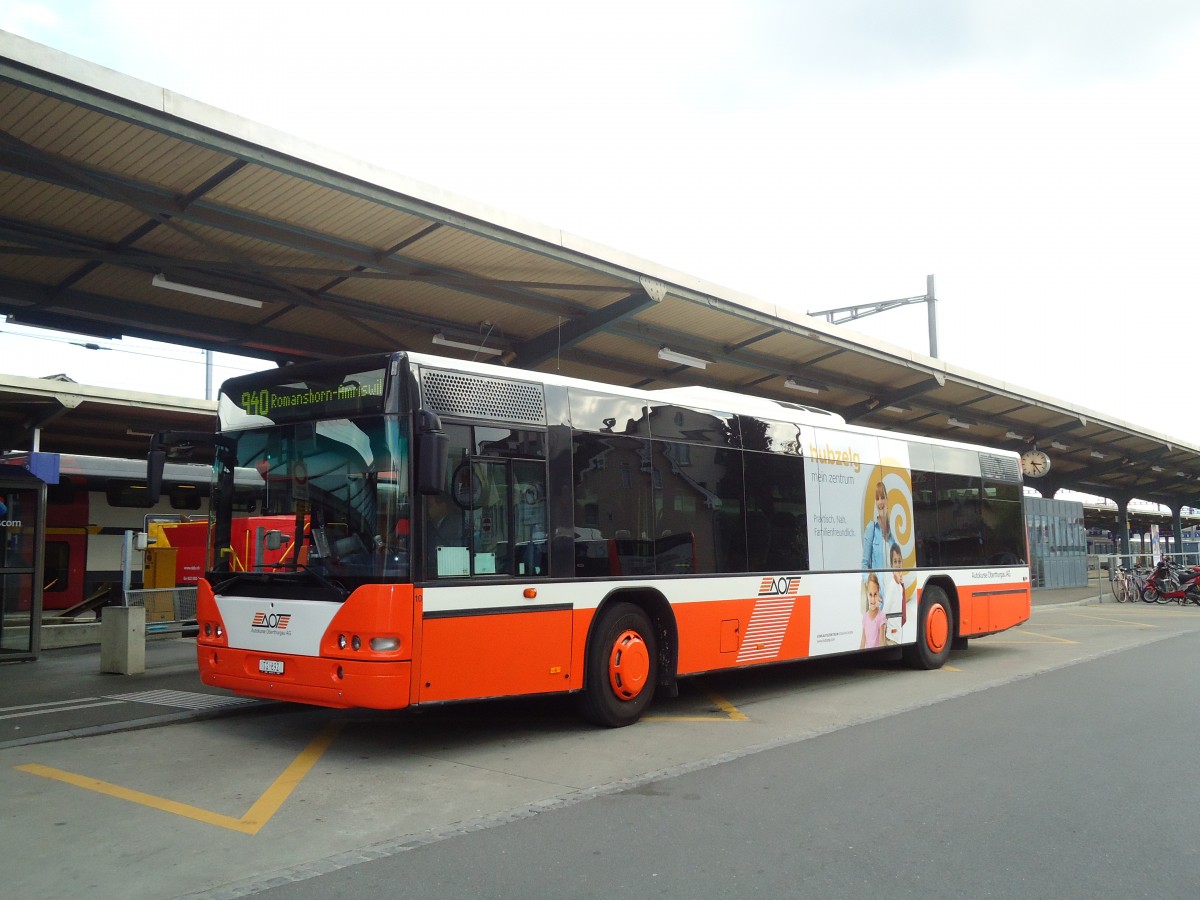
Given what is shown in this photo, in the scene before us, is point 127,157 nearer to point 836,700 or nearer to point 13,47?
point 13,47

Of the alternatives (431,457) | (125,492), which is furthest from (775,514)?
(125,492)

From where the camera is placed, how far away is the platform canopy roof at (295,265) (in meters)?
8.36

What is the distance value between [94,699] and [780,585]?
23.2ft

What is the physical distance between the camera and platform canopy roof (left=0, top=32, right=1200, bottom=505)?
8359mm

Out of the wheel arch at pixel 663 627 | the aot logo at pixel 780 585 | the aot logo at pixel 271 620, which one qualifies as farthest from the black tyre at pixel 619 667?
the aot logo at pixel 271 620

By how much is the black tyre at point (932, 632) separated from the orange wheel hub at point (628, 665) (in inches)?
215

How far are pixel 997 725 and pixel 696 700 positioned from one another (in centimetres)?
309

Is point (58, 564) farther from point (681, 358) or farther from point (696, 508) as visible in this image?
point (696, 508)

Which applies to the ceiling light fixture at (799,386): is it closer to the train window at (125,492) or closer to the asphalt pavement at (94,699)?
the asphalt pavement at (94,699)

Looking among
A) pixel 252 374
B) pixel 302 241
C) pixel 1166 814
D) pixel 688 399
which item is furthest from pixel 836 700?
pixel 302 241

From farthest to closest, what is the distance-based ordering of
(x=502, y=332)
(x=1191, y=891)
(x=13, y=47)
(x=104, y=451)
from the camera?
(x=104, y=451) < (x=502, y=332) < (x=13, y=47) < (x=1191, y=891)

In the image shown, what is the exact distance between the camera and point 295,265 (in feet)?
38.5

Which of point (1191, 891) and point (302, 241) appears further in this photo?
point (302, 241)

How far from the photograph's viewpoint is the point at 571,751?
25.7ft
